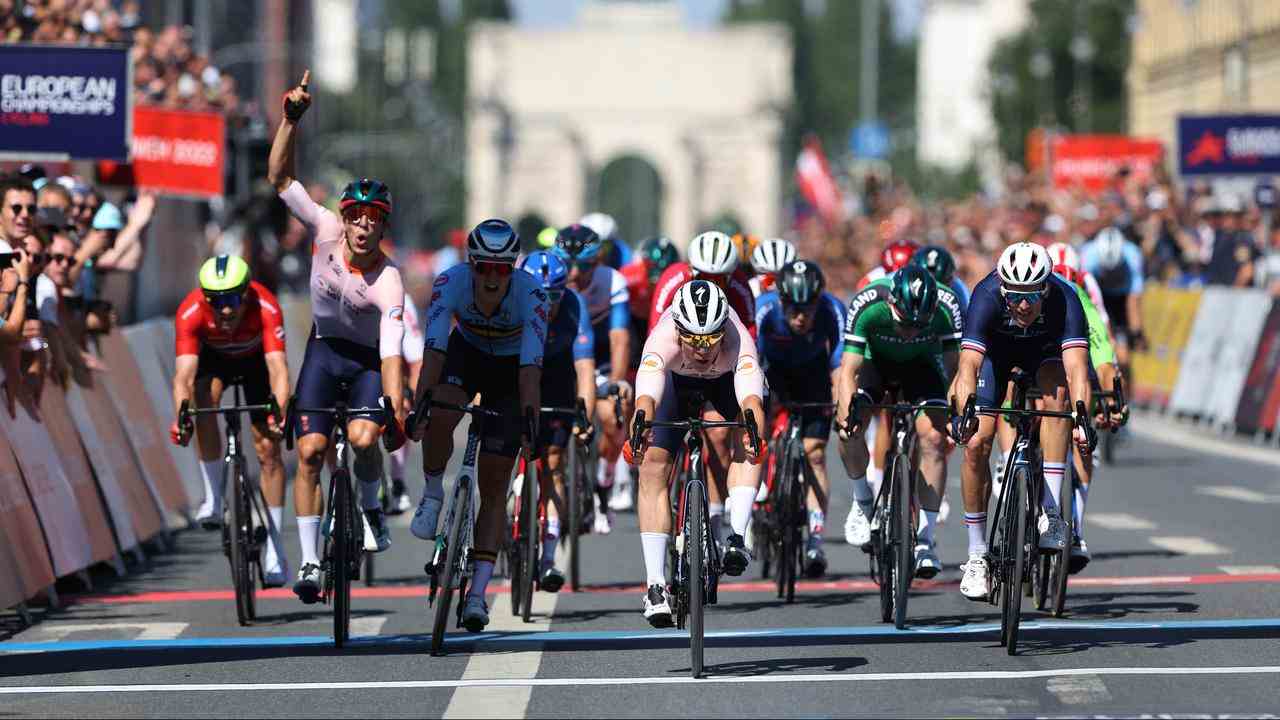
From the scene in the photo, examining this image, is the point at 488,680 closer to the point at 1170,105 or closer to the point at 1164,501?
the point at 1164,501

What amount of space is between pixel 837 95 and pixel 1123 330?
14783 cm

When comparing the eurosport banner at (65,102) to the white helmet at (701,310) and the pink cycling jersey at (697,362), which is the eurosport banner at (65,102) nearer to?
the pink cycling jersey at (697,362)

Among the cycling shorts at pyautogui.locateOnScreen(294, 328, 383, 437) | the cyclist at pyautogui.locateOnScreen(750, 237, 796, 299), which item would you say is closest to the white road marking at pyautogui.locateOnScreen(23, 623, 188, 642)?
the cycling shorts at pyautogui.locateOnScreen(294, 328, 383, 437)

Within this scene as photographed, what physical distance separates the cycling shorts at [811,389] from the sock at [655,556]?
114 inches

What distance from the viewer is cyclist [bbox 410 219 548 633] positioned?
1143 cm

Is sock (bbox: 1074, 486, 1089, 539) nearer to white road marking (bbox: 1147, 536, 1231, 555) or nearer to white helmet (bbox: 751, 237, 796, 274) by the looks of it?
white helmet (bbox: 751, 237, 796, 274)

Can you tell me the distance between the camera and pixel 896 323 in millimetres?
13016

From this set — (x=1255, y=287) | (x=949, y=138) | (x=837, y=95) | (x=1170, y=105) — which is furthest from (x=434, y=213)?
(x=1255, y=287)

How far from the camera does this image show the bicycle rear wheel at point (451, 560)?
11.3 meters

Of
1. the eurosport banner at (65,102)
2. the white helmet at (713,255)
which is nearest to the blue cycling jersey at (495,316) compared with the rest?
the white helmet at (713,255)

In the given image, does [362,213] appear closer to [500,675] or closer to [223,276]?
[223,276]

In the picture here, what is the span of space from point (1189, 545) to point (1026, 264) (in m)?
5.03

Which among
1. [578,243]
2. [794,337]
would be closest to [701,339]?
[794,337]

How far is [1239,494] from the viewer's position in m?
19.8
